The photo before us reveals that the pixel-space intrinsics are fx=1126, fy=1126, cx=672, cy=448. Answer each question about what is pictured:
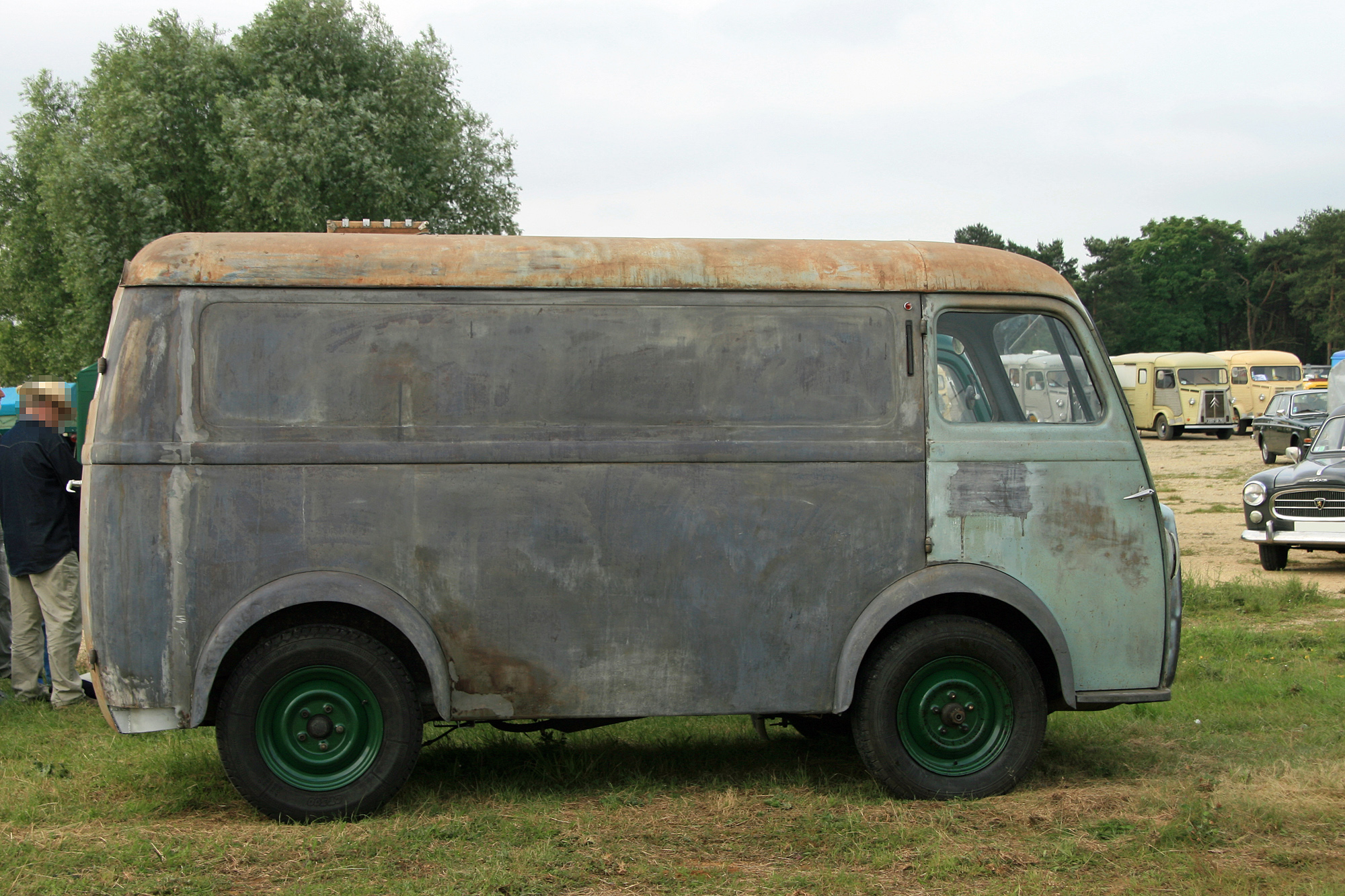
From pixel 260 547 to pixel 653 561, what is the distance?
1.72m

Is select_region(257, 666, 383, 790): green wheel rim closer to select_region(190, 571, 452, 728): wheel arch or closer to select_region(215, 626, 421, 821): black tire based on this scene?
select_region(215, 626, 421, 821): black tire

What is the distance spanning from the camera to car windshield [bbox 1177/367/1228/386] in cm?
3878

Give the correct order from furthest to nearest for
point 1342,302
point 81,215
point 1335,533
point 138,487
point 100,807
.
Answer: point 1342,302, point 81,215, point 1335,533, point 100,807, point 138,487

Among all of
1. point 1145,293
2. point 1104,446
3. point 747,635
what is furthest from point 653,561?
point 1145,293

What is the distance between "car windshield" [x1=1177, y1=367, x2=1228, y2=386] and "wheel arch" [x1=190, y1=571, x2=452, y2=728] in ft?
127

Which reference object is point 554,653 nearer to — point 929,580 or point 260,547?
point 260,547

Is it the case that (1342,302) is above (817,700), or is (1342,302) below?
above

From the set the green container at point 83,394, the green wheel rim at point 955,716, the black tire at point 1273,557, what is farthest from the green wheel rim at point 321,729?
the black tire at point 1273,557

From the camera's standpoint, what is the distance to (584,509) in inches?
199

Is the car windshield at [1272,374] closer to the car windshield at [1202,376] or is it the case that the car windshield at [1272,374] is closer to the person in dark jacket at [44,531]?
the car windshield at [1202,376]

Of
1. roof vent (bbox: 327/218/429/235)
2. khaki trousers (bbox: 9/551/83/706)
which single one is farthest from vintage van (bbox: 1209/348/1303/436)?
khaki trousers (bbox: 9/551/83/706)

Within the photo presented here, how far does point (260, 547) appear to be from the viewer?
4.93 meters

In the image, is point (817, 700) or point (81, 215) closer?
point (817, 700)

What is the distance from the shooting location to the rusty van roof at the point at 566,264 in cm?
504
